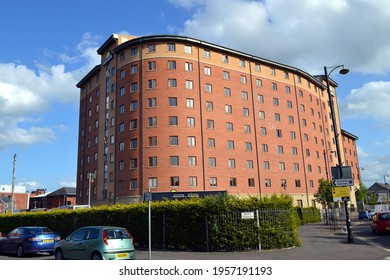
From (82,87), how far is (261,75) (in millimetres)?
32229

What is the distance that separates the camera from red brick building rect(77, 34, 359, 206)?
4400 cm

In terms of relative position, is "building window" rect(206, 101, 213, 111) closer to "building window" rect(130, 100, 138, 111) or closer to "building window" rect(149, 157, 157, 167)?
"building window" rect(130, 100, 138, 111)

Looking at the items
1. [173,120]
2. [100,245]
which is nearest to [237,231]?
[100,245]

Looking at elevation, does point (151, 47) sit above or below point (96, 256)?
above

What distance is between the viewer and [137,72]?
46.6m

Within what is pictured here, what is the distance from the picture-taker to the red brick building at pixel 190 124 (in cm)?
4400

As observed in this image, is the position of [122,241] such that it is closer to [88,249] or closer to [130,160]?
[88,249]

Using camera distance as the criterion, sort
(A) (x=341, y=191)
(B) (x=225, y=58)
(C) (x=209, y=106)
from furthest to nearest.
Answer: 1. (B) (x=225, y=58)
2. (C) (x=209, y=106)
3. (A) (x=341, y=191)

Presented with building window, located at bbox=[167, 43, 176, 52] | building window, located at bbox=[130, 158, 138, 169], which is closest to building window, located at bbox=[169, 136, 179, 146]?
building window, located at bbox=[130, 158, 138, 169]

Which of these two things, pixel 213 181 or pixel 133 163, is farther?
pixel 213 181

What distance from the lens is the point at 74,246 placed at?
12.1 meters

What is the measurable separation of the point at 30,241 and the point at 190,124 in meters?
30.8

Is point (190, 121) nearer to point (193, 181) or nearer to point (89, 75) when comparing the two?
point (193, 181)
